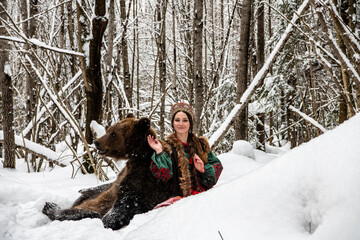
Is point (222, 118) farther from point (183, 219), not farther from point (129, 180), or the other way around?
point (183, 219)

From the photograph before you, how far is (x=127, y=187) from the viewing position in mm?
2256

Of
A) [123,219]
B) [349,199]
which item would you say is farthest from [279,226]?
[123,219]

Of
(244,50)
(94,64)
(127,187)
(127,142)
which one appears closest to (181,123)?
(127,142)

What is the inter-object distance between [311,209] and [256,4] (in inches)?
279

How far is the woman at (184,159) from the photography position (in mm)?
2250

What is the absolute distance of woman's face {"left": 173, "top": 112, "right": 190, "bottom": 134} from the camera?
2.56 metres

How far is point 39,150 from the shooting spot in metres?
4.39

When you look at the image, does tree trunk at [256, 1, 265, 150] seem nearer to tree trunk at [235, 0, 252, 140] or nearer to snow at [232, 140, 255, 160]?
tree trunk at [235, 0, 252, 140]

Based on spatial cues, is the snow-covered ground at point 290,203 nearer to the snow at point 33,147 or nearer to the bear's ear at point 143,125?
the bear's ear at point 143,125

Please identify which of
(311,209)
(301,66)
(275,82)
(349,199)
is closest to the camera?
(349,199)

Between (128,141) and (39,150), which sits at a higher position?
(128,141)

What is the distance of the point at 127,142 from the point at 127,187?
41 cm

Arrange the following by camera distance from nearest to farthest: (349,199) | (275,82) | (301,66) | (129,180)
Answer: (349,199) < (129,180) < (275,82) < (301,66)

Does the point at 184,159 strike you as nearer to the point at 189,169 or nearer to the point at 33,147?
the point at 189,169
